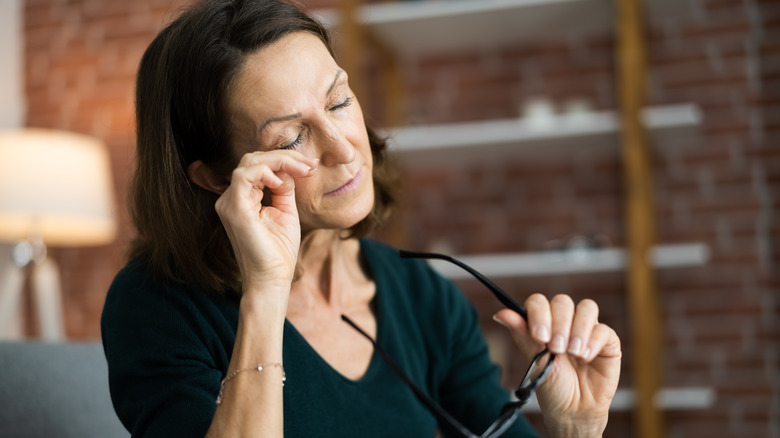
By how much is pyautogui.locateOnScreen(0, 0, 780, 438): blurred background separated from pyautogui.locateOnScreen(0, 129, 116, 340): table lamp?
0.07 metres

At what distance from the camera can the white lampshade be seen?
278cm

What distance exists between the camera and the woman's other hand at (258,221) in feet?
3.19

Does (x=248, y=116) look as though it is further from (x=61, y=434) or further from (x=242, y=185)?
(x=61, y=434)

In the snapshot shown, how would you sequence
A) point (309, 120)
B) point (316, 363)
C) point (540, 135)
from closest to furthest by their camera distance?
point (309, 120)
point (316, 363)
point (540, 135)

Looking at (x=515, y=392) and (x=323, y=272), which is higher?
(x=323, y=272)

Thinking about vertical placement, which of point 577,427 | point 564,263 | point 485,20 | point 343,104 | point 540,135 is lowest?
point 577,427

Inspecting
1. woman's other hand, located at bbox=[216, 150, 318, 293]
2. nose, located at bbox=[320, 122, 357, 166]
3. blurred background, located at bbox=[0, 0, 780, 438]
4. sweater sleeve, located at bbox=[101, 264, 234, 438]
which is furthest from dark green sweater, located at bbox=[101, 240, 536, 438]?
blurred background, located at bbox=[0, 0, 780, 438]

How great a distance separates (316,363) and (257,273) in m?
0.27

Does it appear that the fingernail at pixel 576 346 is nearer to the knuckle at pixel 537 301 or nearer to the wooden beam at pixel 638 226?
the knuckle at pixel 537 301

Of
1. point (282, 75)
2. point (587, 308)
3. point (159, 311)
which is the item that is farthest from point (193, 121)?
point (587, 308)

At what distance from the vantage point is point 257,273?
971 mm

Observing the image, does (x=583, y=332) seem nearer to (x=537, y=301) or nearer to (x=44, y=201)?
(x=537, y=301)

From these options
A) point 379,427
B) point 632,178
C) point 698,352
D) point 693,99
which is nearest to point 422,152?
point 632,178

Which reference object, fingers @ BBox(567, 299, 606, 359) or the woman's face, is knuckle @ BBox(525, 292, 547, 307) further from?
the woman's face
